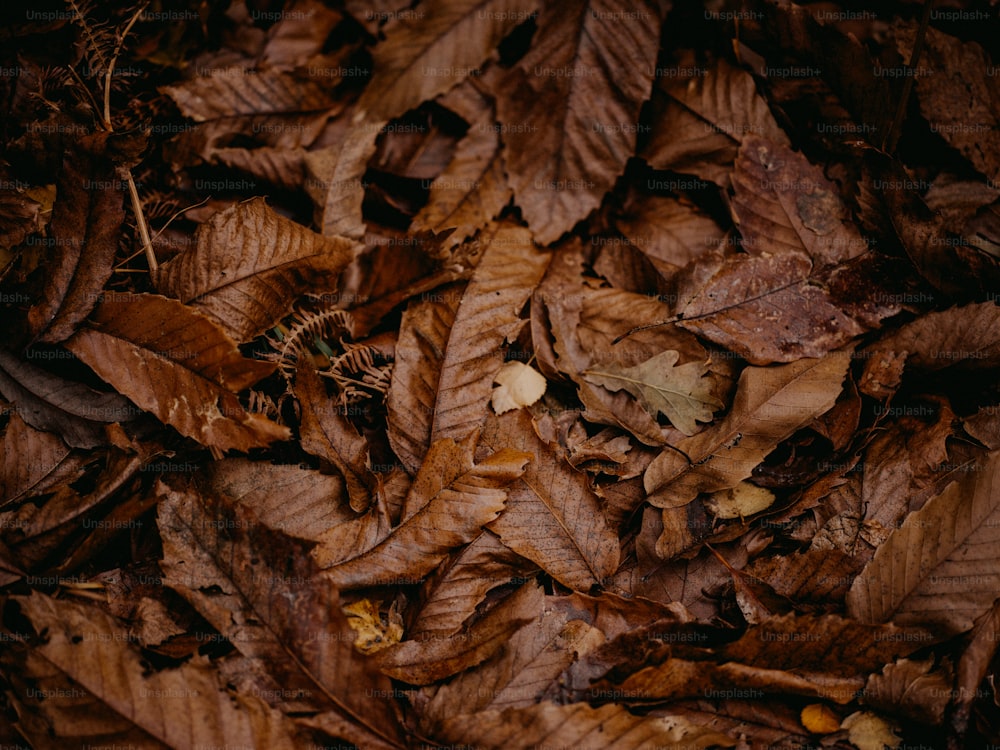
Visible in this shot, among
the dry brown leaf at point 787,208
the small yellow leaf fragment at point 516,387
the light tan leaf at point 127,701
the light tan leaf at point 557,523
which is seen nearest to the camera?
the light tan leaf at point 127,701

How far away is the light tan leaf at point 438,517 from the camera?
1.66m

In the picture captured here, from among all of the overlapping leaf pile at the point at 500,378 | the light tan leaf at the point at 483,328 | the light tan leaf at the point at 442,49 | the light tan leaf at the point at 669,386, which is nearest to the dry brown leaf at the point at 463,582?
the overlapping leaf pile at the point at 500,378

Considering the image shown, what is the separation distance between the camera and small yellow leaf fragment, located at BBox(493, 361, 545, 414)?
6.28ft

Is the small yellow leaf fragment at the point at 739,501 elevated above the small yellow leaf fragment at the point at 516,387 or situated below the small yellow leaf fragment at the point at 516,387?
below

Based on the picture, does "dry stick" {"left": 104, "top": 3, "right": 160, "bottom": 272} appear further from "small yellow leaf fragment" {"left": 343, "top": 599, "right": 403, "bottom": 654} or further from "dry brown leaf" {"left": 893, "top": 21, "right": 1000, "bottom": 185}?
"dry brown leaf" {"left": 893, "top": 21, "right": 1000, "bottom": 185}

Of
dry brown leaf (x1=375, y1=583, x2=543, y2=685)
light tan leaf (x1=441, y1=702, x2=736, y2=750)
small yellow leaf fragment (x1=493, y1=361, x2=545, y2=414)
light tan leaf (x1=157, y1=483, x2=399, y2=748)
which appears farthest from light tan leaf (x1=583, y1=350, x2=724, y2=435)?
light tan leaf (x1=157, y1=483, x2=399, y2=748)

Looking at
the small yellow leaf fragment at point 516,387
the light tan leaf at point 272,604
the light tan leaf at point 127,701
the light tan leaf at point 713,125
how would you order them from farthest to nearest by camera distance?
the light tan leaf at point 713,125 < the small yellow leaf fragment at point 516,387 < the light tan leaf at point 272,604 < the light tan leaf at point 127,701

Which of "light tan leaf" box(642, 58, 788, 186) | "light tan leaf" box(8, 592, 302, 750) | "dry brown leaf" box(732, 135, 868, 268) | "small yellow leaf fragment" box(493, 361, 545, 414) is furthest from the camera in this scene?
"light tan leaf" box(642, 58, 788, 186)

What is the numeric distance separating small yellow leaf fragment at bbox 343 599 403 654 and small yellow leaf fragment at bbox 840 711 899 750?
3.54 feet

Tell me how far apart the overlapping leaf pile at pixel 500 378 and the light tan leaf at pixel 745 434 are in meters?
0.01

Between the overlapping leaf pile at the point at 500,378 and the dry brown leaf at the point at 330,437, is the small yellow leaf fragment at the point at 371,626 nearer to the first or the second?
the overlapping leaf pile at the point at 500,378

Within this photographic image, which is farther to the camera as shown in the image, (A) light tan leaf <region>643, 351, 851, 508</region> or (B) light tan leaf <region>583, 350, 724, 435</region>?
(B) light tan leaf <region>583, 350, 724, 435</region>

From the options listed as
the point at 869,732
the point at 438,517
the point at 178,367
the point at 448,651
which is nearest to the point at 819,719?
the point at 869,732

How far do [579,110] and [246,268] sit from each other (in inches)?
46.4
